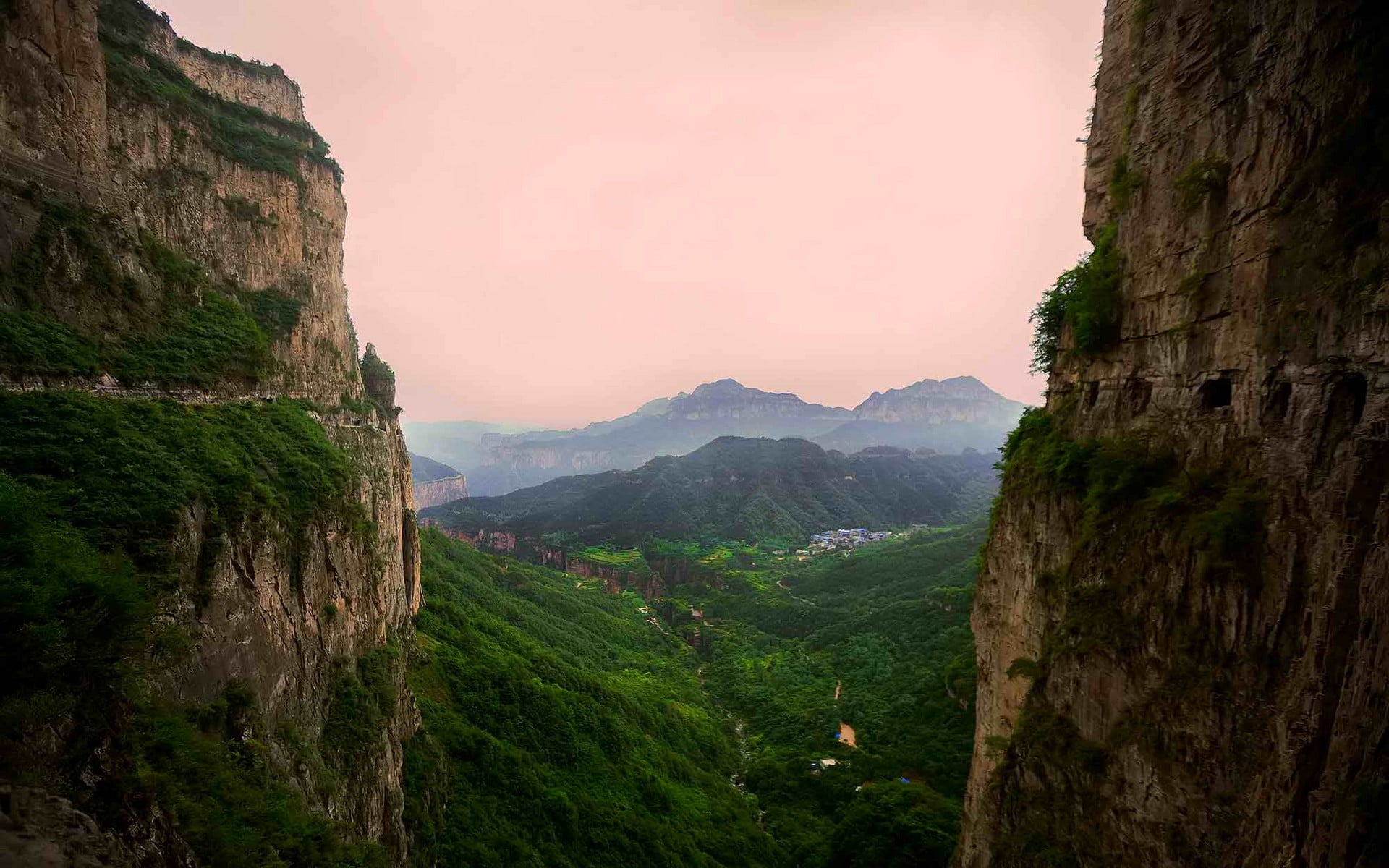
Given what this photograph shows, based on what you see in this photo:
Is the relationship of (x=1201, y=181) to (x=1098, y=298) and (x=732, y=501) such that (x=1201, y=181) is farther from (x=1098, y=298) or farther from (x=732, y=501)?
(x=732, y=501)

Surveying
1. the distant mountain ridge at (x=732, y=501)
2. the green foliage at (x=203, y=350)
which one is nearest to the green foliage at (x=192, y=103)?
the green foliage at (x=203, y=350)

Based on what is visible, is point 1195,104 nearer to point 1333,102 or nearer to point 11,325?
point 1333,102

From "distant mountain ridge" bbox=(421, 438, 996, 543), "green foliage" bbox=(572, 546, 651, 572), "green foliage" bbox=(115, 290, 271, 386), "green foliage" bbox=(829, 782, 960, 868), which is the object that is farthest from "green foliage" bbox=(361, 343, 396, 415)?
"distant mountain ridge" bbox=(421, 438, 996, 543)

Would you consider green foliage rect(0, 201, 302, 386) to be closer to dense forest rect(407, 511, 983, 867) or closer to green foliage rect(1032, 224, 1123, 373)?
dense forest rect(407, 511, 983, 867)

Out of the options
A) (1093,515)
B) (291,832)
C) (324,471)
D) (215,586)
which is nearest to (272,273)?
(324,471)

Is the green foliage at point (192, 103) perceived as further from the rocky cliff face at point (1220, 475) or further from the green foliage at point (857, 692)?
the green foliage at point (857, 692)
